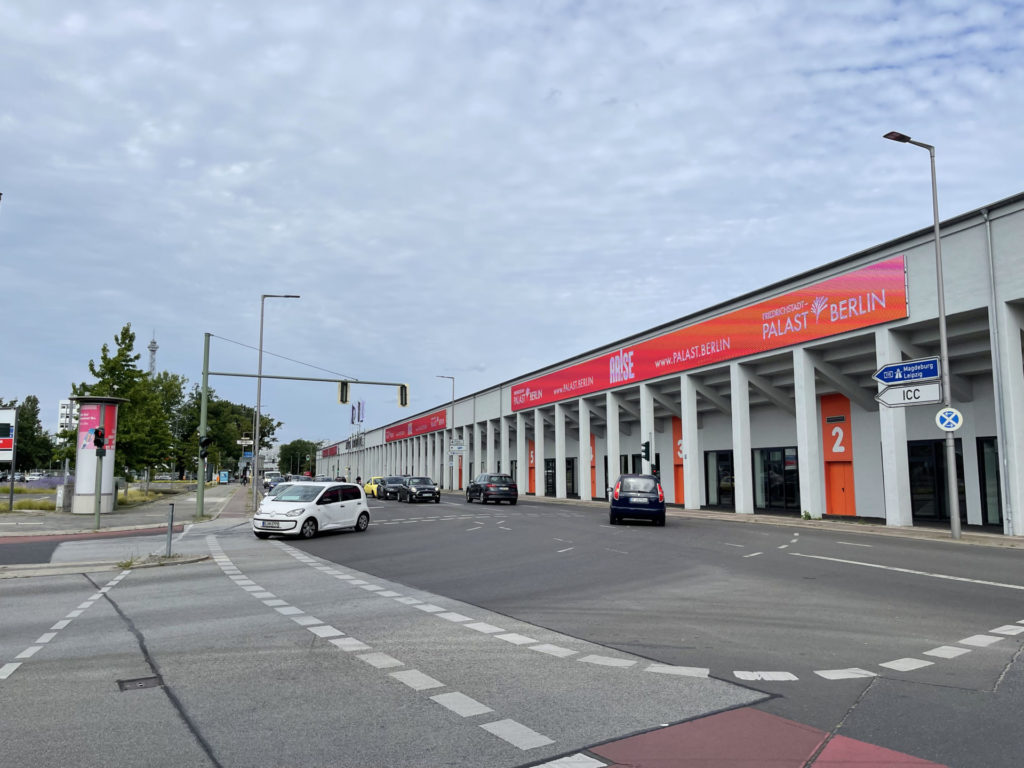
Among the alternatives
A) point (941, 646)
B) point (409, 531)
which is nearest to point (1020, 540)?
point (941, 646)

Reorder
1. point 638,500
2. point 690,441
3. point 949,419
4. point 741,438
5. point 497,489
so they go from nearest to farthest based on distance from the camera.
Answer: point 949,419 → point 638,500 → point 741,438 → point 690,441 → point 497,489

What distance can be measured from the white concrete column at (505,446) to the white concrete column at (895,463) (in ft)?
130

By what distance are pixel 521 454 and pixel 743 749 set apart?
5606 centimetres

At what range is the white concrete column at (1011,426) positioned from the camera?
20422mm

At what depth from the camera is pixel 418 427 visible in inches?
3656

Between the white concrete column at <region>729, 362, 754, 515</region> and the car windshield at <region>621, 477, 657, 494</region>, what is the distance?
23.3ft

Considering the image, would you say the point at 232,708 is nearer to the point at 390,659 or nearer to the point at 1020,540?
the point at 390,659

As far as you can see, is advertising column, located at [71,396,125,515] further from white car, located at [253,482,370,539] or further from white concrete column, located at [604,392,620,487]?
white concrete column, located at [604,392,620,487]

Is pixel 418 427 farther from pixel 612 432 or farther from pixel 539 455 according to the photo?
pixel 612 432

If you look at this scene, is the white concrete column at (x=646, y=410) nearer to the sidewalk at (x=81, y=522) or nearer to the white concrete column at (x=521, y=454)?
the white concrete column at (x=521, y=454)

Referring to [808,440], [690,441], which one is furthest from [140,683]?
[690,441]

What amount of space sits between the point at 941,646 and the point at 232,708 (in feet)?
20.7

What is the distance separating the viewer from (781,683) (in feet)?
19.8

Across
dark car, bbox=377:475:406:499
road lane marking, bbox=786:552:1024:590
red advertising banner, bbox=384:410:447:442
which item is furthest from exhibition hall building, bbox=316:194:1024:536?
red advertising banner, bbox=384:410:447:442
